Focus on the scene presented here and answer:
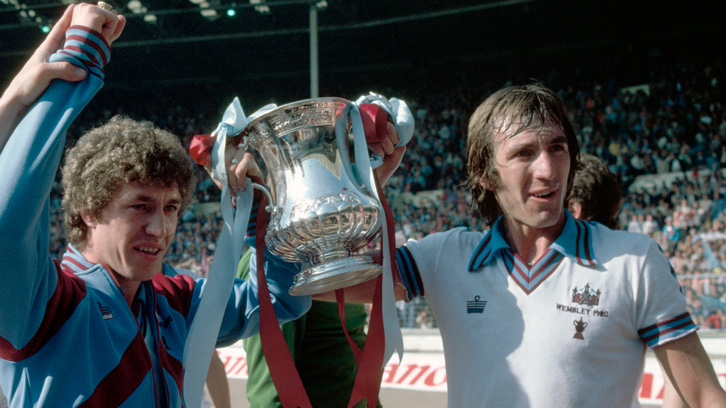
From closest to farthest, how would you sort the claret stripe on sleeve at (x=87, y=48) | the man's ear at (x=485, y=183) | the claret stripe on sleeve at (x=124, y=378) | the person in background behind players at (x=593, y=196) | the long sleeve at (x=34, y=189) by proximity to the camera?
the long sleeve at (x=34, y=189) → the claret stripe on sleeve at (x=87, y=48) → the claret stripe on sleeve at (x=124, y=378) → the man's ear at (x=485, y=183) → the person in background behind players at (x=593, y=196)

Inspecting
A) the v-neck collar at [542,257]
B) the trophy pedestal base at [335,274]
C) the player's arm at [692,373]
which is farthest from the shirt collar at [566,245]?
the trophy pedestal base at [335,274]

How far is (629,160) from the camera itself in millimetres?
12430

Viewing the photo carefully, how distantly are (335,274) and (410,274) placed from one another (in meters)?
0.44

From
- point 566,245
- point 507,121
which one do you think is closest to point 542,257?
point 566,245

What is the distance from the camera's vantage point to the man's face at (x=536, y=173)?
171 cm

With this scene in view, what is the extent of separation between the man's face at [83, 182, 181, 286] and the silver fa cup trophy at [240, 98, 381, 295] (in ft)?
0.95

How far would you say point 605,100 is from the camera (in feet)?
46.3

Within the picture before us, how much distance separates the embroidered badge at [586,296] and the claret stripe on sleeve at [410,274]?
43 cm

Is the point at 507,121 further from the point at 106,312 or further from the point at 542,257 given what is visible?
the point at 106,312

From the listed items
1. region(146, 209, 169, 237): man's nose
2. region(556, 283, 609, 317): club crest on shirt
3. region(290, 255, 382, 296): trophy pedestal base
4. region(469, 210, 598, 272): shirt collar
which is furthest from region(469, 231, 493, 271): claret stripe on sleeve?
region(146, 209, 169, 237): man's nose

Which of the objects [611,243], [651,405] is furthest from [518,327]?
[651,405]

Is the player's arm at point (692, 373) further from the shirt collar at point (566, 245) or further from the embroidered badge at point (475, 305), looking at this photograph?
the embroidered badge at point (475, 305)

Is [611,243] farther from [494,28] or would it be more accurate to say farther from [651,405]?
[494,28]

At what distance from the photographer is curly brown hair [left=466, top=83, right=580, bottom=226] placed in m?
1.75
